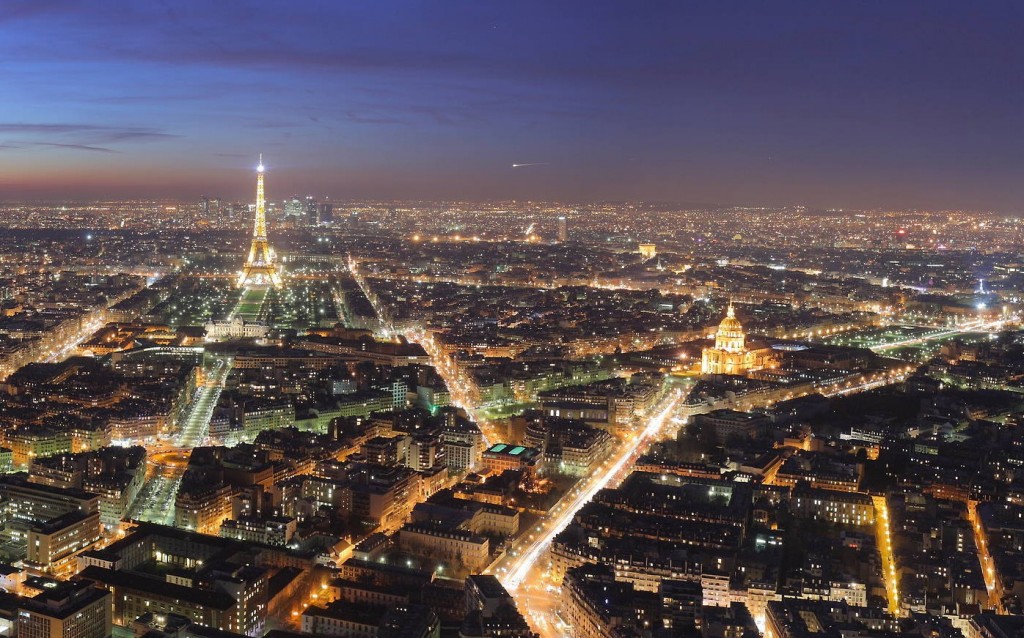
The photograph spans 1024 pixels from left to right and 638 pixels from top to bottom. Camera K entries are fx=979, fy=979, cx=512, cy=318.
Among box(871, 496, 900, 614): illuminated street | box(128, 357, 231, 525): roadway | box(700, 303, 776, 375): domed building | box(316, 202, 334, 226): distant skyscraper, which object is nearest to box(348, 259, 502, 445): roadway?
box(128, 357, 231, 525): roadway

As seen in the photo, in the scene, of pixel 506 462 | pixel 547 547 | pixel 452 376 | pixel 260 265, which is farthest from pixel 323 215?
pixel 547 547

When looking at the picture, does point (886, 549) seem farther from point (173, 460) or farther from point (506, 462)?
point (173, 460)

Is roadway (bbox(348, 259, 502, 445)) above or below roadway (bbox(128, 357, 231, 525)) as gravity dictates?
above

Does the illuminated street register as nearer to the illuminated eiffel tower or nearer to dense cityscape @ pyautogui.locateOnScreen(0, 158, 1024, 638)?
dense cityscape @ pyautogui.locateOnScreen(0, 158, 1024, 638)

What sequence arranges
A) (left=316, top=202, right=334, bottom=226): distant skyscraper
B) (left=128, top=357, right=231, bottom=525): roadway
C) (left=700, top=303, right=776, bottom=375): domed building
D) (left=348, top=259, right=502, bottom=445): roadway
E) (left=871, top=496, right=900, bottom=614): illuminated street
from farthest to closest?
(left=316, top=202, right=334, bottom=226): distant skyscraper → (left=700, top=303, right=776, bottom=375): domed building → (left=348, top=259, right=502, bottom=445): roadway → (left=128, top=357, right=231, bottom=525): roadway → (left=871, top=496, right=900, bottom=614): illuminated street

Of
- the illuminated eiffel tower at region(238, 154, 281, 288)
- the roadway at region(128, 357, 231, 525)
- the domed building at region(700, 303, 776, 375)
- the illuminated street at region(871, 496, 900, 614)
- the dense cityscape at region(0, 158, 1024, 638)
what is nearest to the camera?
the dense cityscape at region(0, 158, 1024, 638)

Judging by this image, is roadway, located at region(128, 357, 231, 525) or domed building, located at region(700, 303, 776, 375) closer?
roadway, located at region(128, 357, 231, 525)

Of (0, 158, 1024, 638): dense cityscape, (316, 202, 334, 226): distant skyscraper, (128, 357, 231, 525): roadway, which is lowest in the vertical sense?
(128, 357, 231, 525): roadway

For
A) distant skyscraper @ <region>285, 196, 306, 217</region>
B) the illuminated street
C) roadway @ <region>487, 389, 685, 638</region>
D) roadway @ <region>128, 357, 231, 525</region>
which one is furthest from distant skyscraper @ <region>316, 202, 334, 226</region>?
the illuminated street

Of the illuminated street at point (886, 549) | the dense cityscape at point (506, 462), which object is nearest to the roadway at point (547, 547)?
the dense cityscape at point (506, 462)
